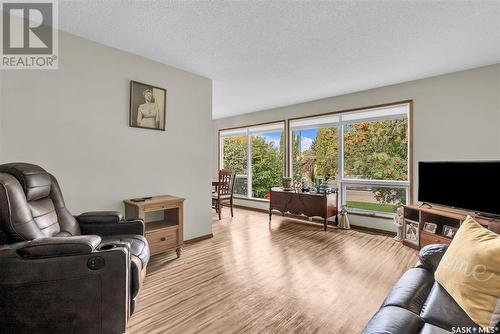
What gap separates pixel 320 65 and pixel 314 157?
2.16 m

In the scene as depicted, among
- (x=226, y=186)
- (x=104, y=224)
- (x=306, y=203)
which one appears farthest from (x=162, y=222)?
(x=306, y=203)

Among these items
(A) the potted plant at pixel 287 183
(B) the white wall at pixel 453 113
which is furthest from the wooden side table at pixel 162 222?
(B) the white wall at pixel 453 113

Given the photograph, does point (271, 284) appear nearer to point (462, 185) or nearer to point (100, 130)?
point (100, 130)

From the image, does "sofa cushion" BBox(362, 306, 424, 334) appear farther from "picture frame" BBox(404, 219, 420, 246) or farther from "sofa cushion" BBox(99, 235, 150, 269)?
"picture frame" BBox(404, 219, 420, 246)

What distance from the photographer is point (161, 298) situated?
80.5 inches

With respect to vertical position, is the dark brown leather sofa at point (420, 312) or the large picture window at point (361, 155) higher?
the large picture window at point (361, 155)

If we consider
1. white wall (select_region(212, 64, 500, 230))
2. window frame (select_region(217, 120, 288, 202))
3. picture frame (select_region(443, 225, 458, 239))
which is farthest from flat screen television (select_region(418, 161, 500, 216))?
window frame (select_region(217, 120, 288, 202))

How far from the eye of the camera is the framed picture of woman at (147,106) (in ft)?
9.41

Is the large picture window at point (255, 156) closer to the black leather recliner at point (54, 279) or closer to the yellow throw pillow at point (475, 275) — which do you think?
the yellow throw pillow at point (475, 275)

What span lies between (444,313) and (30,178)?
105 inches

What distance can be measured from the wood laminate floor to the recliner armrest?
75 cm

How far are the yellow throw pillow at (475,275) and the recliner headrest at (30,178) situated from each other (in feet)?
8.87

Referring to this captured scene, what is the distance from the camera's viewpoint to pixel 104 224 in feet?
7.13

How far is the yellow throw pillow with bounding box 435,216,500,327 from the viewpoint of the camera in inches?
39.7
